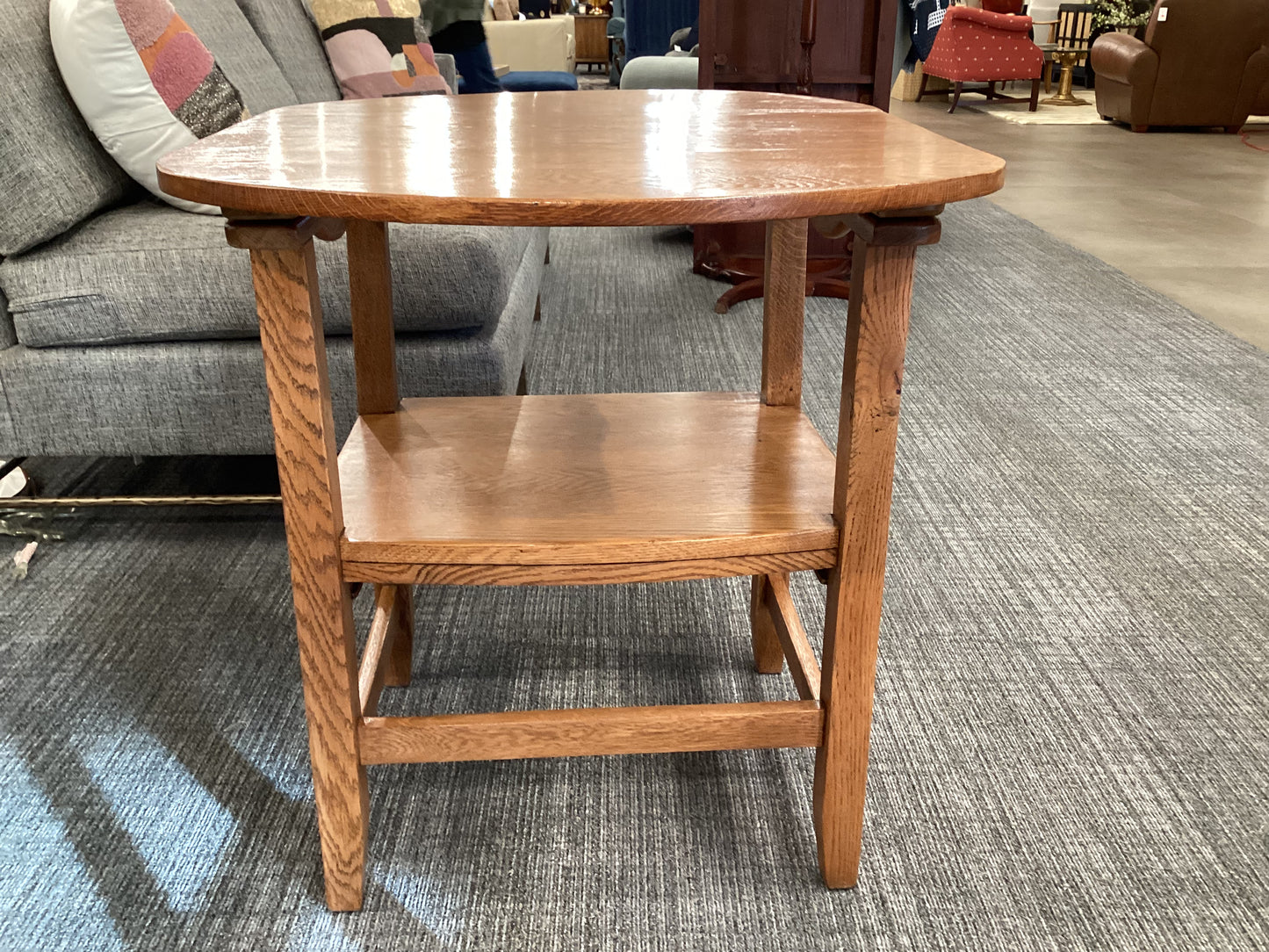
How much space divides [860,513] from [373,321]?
650 millimetres

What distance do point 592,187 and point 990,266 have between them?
3.07m

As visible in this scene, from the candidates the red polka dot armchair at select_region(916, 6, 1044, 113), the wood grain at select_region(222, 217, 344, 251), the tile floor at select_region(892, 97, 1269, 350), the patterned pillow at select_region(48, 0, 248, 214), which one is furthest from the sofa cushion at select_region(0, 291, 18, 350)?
the red polka dot armchair at select_region(916, 6, 1044, 113)

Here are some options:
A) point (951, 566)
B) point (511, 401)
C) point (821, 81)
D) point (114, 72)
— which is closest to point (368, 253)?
point (511, 401)

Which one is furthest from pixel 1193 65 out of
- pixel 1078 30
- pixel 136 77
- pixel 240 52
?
pixel 136 77

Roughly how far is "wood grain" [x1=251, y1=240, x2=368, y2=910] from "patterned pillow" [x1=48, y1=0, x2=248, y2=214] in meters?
0.93

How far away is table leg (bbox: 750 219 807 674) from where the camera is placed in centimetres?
122

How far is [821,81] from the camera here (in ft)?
10.5

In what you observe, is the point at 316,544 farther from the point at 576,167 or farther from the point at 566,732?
the point at 576,167

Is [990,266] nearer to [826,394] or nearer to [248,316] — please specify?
[826,394]

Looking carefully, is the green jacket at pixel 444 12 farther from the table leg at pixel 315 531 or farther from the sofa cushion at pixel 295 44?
the table leg at pixel 315 531

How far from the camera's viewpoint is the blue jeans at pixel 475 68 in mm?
3596

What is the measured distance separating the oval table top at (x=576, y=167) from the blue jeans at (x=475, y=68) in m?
2.62

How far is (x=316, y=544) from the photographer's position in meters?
0.93

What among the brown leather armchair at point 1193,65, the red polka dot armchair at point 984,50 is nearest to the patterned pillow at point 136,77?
the brown leather armchair at point 1193,65
